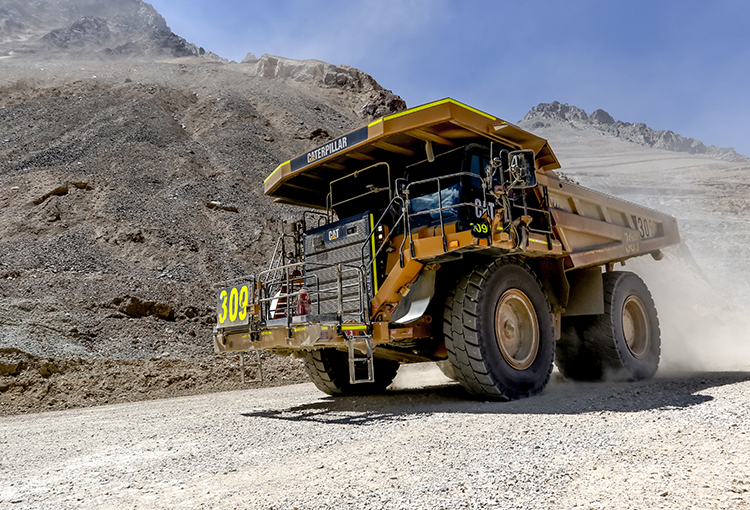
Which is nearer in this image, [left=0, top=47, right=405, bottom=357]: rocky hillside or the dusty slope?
the dusty slope

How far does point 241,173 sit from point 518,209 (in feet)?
71.8

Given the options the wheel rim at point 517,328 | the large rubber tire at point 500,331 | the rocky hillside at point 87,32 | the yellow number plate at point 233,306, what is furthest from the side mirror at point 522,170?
the rocky hillside at point 87,32

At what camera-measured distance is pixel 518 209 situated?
6590mm

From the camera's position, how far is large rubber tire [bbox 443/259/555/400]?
18.6 ft

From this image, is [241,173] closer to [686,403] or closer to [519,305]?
[519,305]

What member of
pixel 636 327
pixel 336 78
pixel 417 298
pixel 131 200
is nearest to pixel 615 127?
pixel 336 78

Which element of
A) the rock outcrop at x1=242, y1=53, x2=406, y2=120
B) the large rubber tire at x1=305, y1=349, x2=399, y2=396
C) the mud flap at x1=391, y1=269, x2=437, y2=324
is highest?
the rock outcrop at x1=242, y1=53, x2=406, y2=120

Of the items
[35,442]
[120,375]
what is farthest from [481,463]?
[120,375]

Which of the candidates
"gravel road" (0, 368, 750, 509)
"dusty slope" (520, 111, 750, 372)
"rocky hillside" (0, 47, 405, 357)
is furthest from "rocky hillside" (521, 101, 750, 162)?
"gravel road" (0, 368, 750, 509)

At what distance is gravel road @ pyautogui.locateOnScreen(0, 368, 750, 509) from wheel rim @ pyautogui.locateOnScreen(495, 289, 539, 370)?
55cm

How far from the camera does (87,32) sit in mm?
77125

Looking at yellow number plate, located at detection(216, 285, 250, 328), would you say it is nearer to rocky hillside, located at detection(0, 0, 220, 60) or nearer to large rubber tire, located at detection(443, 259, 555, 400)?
large rubber tire, located at detection(443, 259, 555, 400)

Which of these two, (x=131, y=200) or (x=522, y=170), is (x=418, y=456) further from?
(x=131, y=200)

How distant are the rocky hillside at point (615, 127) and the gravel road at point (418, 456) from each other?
379 ft
